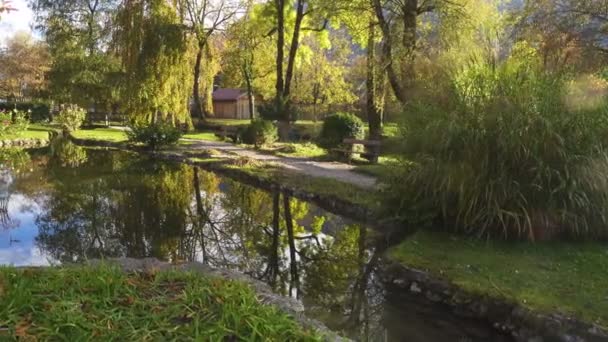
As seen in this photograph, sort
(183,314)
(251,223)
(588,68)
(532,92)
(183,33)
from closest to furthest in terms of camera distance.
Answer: (183,314), (532,92), (251,223), (588,68), (183,33)

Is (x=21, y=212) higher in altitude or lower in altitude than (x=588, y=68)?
lower

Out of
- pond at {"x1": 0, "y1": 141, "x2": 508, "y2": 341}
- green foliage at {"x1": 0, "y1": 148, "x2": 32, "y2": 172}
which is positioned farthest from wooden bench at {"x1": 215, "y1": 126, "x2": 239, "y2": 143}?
pond at {"x1": 0, "y1": 141, "x2": 508, "y2": 341}

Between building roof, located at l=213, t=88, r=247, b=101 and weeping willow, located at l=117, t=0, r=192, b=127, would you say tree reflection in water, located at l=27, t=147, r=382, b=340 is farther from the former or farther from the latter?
building roof, located at l=213, t=88, r=247, b=101

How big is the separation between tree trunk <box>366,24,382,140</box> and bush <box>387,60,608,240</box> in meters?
8.66

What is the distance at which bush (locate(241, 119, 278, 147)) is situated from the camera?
61.7 ft

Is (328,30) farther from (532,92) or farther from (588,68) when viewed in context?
(532,92)

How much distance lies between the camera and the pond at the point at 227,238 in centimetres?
473

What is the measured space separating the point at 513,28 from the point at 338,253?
435 inches

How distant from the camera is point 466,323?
178 inches

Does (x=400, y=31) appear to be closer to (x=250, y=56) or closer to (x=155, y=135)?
(x=155, y=135)

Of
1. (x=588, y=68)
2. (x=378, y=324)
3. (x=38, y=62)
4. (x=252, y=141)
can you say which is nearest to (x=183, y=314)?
(x=378, y=324)

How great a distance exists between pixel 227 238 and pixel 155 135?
11204 millimetres

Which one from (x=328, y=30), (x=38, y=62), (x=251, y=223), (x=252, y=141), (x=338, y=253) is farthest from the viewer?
(x=38, y=62)

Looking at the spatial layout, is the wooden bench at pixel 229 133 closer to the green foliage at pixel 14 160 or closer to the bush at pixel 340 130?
the bush at pixel 340 130
